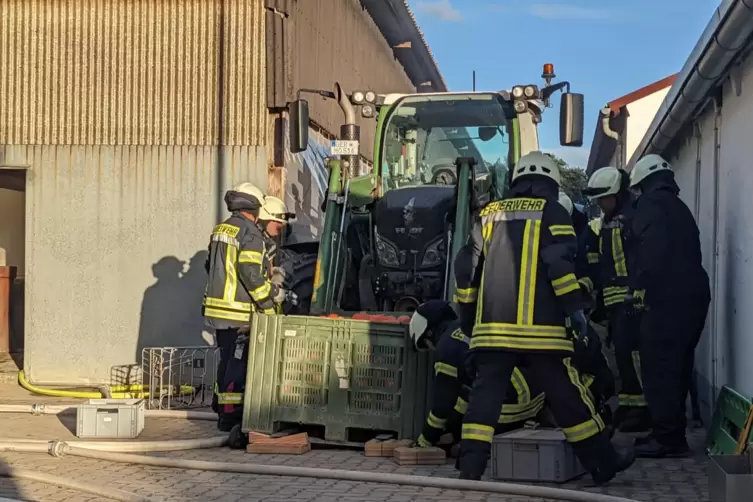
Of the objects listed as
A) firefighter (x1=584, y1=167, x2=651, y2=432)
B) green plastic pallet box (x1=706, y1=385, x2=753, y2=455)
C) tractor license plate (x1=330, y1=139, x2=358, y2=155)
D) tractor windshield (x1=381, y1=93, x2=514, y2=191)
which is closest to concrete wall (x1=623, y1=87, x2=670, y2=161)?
tractor windshield (x1=381, y1=93, x2=514, y2=191)

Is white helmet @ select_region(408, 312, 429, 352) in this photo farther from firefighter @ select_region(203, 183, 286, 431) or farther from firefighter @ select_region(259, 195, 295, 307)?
firefighter @ select_region(259, 195, 295, 307)

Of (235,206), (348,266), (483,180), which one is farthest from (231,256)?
(483,180)

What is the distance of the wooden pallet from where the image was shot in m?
7.95

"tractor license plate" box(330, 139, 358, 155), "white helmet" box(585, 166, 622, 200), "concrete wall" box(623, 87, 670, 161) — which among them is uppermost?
"concrete wall" box(623, 87, 670, 161)

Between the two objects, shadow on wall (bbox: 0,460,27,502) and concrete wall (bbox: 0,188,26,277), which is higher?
concrete wall (bbox: 0,188,26,277)

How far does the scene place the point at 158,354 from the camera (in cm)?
1223

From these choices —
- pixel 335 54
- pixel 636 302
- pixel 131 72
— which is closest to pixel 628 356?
pixel 636 302

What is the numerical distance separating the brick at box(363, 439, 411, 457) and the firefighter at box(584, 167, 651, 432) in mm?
2041

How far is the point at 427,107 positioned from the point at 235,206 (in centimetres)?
244

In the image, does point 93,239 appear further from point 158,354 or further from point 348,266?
point 348,266

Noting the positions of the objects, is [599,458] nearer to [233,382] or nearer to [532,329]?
[532,329]

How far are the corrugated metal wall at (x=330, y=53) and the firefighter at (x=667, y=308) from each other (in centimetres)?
574

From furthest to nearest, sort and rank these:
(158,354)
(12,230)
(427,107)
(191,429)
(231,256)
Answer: (12,230)
(158,354)
(427,107)
(191,429)
(231,256)

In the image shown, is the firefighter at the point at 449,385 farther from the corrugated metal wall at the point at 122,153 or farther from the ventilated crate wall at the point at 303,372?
the corrugated metal wall at the point at 122,153
